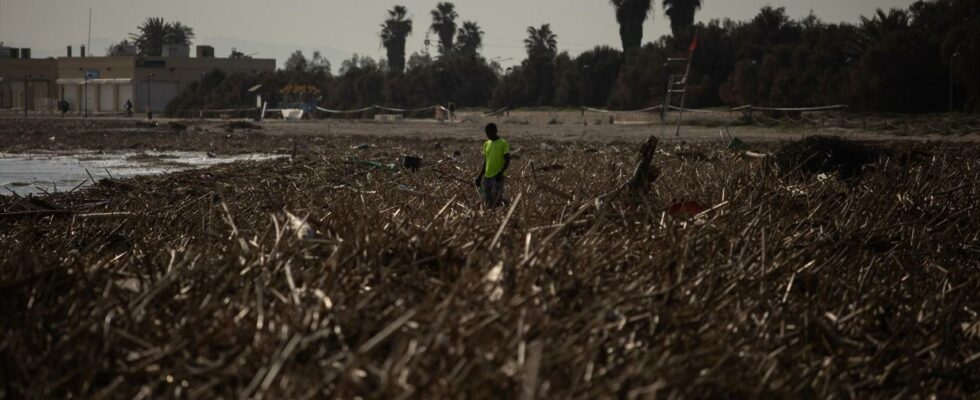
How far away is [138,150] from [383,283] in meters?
27.6

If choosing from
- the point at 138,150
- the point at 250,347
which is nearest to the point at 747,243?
the point at 250,347

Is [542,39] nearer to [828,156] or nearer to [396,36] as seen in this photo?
[396,36]

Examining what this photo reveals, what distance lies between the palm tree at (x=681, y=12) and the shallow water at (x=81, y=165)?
1769 inches

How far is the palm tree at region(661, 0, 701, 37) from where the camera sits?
6906 centimetres

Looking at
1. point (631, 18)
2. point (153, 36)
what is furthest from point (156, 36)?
point (631, 18)

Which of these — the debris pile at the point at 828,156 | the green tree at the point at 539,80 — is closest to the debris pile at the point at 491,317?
the debris pile at the point at 828,156

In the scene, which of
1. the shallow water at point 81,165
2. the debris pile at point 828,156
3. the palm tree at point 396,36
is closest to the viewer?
the debris pile at point 828,156

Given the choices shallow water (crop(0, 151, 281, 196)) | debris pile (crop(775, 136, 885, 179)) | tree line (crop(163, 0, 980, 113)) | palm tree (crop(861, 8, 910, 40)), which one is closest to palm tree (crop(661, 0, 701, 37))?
tree line (crop(163, 0, 980, 113))

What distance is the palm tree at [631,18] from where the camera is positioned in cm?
7525

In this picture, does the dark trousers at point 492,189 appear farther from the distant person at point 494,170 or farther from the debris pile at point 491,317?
the debris pile at point 491,317

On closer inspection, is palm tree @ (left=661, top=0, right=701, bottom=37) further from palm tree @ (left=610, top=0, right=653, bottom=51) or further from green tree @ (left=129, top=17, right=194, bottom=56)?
green tree @ (left=129, top=17, right=194, bottom=56)

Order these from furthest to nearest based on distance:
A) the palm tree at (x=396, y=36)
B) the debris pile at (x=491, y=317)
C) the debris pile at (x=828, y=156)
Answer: the palm tree at (x=396, y=36) < the debris pile at (x=828, y=156) < the debris pile at (x=491, y=317)

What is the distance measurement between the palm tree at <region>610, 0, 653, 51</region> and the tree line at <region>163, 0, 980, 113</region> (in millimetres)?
64

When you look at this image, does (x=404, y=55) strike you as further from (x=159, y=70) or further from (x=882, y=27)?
(x=882, y=27)
